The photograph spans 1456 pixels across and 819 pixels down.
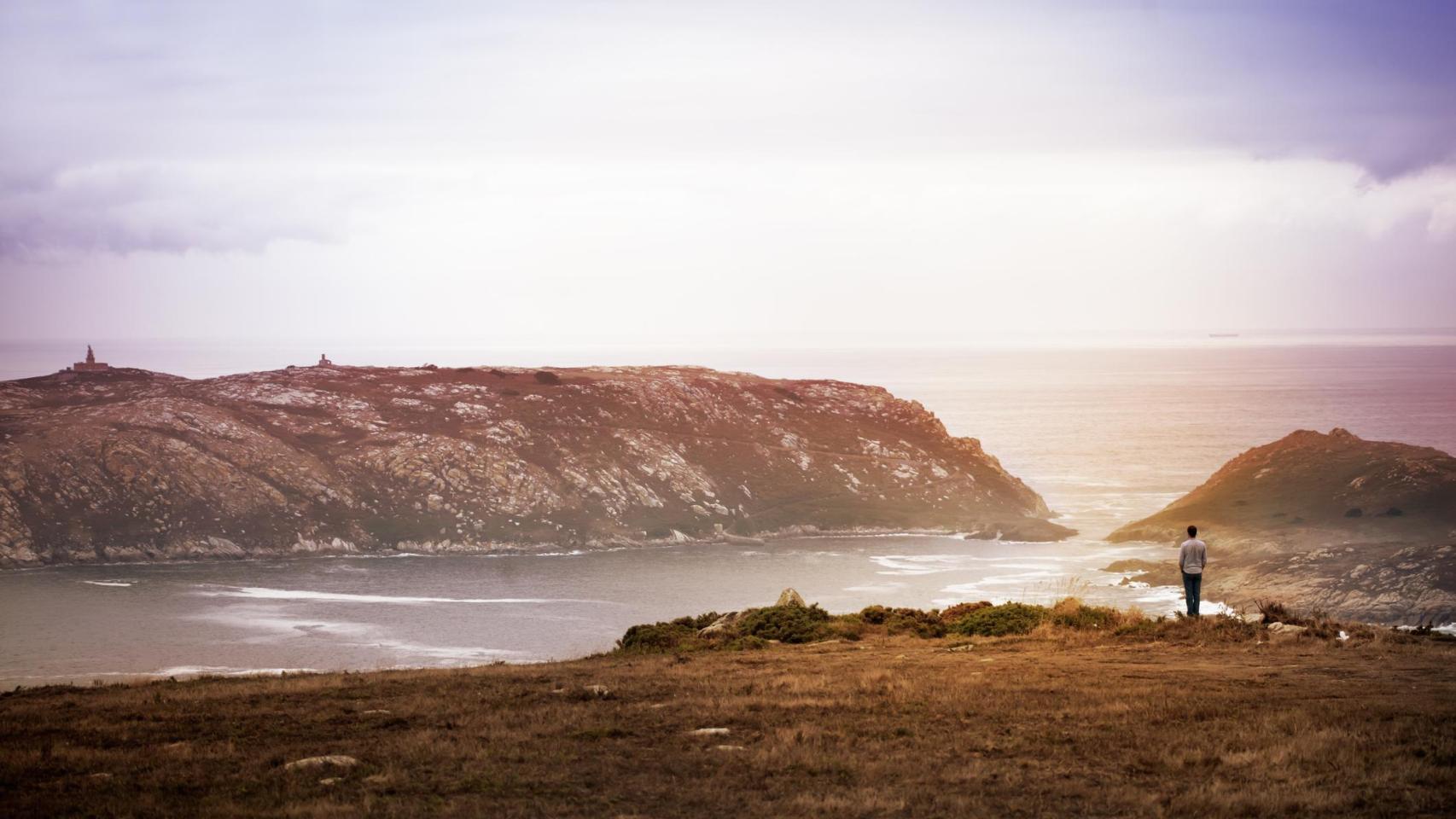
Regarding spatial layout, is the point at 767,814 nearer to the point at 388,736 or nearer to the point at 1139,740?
the point at 1139,740

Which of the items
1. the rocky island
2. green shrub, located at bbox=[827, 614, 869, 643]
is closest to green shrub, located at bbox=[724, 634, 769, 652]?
green shrub, located at bbox=[827, 614, 869, 643]

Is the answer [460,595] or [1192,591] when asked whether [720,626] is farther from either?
[460,595]

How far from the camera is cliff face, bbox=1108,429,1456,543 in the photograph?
125 m

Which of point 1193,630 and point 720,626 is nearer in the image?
point 1193,630

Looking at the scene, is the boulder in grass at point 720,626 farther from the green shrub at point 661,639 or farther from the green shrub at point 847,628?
the green shrub at point 847,628

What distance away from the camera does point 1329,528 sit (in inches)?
4865

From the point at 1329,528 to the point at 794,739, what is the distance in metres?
122

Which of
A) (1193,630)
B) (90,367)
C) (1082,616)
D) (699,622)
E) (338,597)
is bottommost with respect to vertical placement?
(338,597)

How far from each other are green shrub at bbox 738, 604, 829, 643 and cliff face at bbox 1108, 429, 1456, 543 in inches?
3992

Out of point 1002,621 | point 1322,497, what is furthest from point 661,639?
point 1322,497

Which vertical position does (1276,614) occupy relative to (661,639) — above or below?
above

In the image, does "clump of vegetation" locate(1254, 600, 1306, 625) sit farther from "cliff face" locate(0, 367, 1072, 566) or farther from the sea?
"cliff face" locate(0, 367, 1072, 566)

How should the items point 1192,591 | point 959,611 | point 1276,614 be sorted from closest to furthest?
point 1276,614, point 1192,591, point 959,611

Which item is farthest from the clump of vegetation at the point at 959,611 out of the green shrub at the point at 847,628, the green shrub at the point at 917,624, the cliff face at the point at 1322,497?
the cliff face at the point at 1322,497
